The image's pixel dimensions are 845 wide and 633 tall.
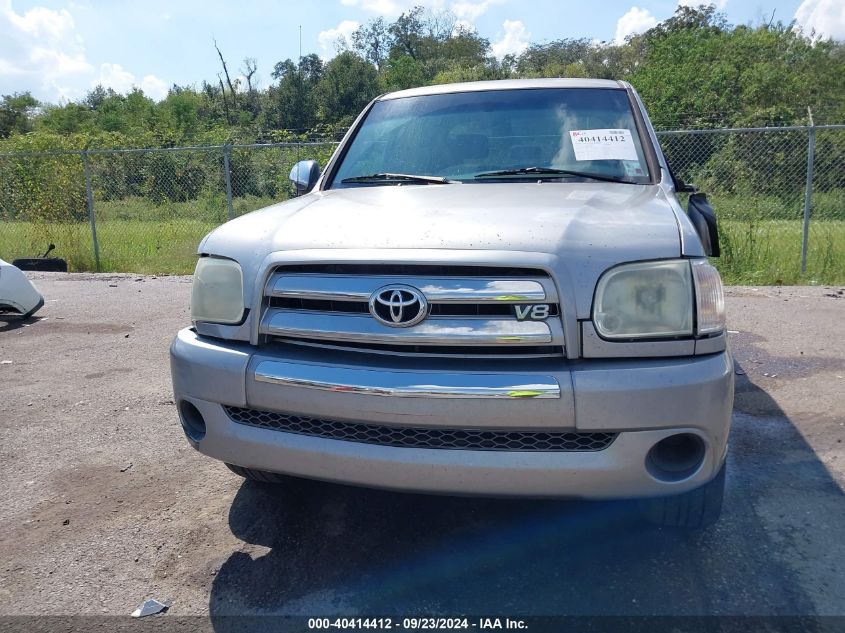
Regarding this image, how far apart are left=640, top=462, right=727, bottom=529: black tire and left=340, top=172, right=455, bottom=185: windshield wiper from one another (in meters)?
1.68

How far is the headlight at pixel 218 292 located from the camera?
98.3 inches

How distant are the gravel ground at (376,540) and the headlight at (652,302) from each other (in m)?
0.94

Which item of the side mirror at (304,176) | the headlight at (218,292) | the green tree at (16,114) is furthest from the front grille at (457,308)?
the green tree at (16,114)

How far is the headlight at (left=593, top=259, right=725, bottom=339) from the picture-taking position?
2.16 meters

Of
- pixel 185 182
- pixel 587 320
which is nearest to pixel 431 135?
pixel 587 320

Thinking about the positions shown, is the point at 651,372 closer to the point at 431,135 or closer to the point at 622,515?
the point at 622,515

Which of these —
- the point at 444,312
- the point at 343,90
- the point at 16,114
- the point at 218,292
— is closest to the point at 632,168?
the point at 444,312

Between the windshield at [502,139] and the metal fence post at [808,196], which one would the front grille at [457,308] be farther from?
the metal fence post at [808,196]

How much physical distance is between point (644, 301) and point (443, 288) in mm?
631

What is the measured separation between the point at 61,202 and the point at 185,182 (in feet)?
7.58

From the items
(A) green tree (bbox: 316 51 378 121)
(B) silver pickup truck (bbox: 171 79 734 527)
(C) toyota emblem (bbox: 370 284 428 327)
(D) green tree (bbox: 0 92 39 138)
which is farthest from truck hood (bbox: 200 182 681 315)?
(D) green tree (bbox: 0 92 39 138)

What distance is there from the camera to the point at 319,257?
7.69 ft

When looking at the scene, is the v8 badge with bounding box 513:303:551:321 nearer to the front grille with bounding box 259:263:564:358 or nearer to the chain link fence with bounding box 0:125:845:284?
the front grille with bounding box 259:263:564:358

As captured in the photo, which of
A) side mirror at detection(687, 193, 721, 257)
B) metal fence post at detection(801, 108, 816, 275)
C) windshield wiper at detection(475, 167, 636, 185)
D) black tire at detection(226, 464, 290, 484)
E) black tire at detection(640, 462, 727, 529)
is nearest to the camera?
black tire at detection(640, 462, 727, 529)
